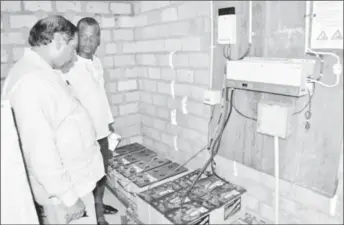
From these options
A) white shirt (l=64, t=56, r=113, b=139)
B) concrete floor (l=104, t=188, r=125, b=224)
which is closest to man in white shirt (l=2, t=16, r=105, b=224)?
white shirt (l=64, t=56, r=113, b=139)

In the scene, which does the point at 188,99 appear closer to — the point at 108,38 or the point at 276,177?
the point at 276,177

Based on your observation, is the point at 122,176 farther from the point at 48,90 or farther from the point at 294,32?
the point at 294,32

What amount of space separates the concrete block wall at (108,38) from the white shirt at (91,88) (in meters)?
0.84

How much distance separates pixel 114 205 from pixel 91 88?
44.9 inches

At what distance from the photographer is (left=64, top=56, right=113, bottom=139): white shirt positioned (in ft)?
6.17

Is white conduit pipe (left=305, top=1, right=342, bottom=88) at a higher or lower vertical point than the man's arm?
higher

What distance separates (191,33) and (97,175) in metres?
1.30

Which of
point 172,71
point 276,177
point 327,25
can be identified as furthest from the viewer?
point 172,71

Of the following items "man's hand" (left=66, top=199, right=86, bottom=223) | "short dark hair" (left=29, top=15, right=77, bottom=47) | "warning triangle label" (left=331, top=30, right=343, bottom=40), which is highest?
"short dark hair" (left=29, top=15, right=77, bottom=47)

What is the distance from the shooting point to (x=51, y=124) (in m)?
1.27

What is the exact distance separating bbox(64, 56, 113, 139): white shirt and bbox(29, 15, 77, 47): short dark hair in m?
0.53

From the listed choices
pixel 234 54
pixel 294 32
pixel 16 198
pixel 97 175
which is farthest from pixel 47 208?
pixel 294 32

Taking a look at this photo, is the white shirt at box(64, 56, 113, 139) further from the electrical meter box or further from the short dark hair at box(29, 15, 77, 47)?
the electrical meter box

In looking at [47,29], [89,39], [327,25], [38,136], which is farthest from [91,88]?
[327,25]
